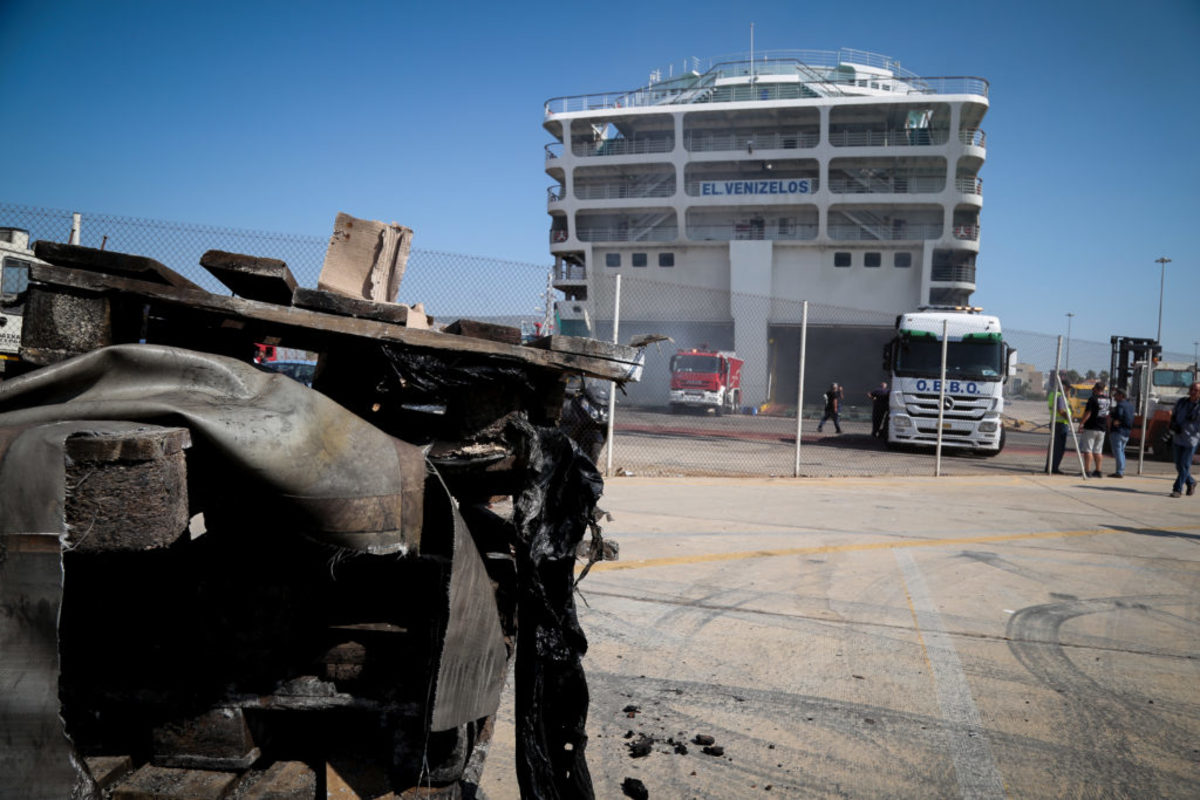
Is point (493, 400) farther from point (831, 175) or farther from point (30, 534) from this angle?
point (831, 175)

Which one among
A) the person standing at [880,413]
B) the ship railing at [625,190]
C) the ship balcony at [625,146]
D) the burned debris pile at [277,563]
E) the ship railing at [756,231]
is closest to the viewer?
the burned debris pile at [277,563]

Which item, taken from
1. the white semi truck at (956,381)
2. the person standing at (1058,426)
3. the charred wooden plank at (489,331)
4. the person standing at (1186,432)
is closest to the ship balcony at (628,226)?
the white semi truck at (956,381)

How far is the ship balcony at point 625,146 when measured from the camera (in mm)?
44094

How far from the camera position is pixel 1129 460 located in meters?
19.5

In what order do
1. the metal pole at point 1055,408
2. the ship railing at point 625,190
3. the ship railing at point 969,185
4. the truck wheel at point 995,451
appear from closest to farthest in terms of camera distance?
1. the metal pole at point 1055,408
2. the truck wheel at point 995,451
3. the ship railing at point 969,185
4. the ship railing at point 625,190

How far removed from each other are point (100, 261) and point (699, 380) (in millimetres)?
28329

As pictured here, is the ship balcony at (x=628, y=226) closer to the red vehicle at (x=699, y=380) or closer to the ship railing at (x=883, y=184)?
the ship railing at (x=883, y=184)

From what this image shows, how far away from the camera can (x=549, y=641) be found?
6.95ft

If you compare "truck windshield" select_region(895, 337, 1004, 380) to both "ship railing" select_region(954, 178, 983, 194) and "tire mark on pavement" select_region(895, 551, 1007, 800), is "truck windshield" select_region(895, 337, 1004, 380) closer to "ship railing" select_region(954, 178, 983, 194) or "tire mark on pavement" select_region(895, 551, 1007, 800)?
"tire mark on pavement" select_region(895, 551, 1007, 800)

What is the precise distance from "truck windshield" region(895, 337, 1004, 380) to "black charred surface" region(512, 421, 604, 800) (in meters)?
15.4

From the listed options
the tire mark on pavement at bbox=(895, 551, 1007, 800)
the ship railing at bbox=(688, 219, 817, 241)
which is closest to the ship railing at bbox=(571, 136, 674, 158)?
the ship railing at bbox=(688, 219, 817, 241)

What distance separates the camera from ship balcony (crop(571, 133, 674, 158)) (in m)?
44.1

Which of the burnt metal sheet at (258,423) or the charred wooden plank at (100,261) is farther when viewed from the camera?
the charred wooden plank at (100,261)

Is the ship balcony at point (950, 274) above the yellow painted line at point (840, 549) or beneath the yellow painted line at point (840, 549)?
above
